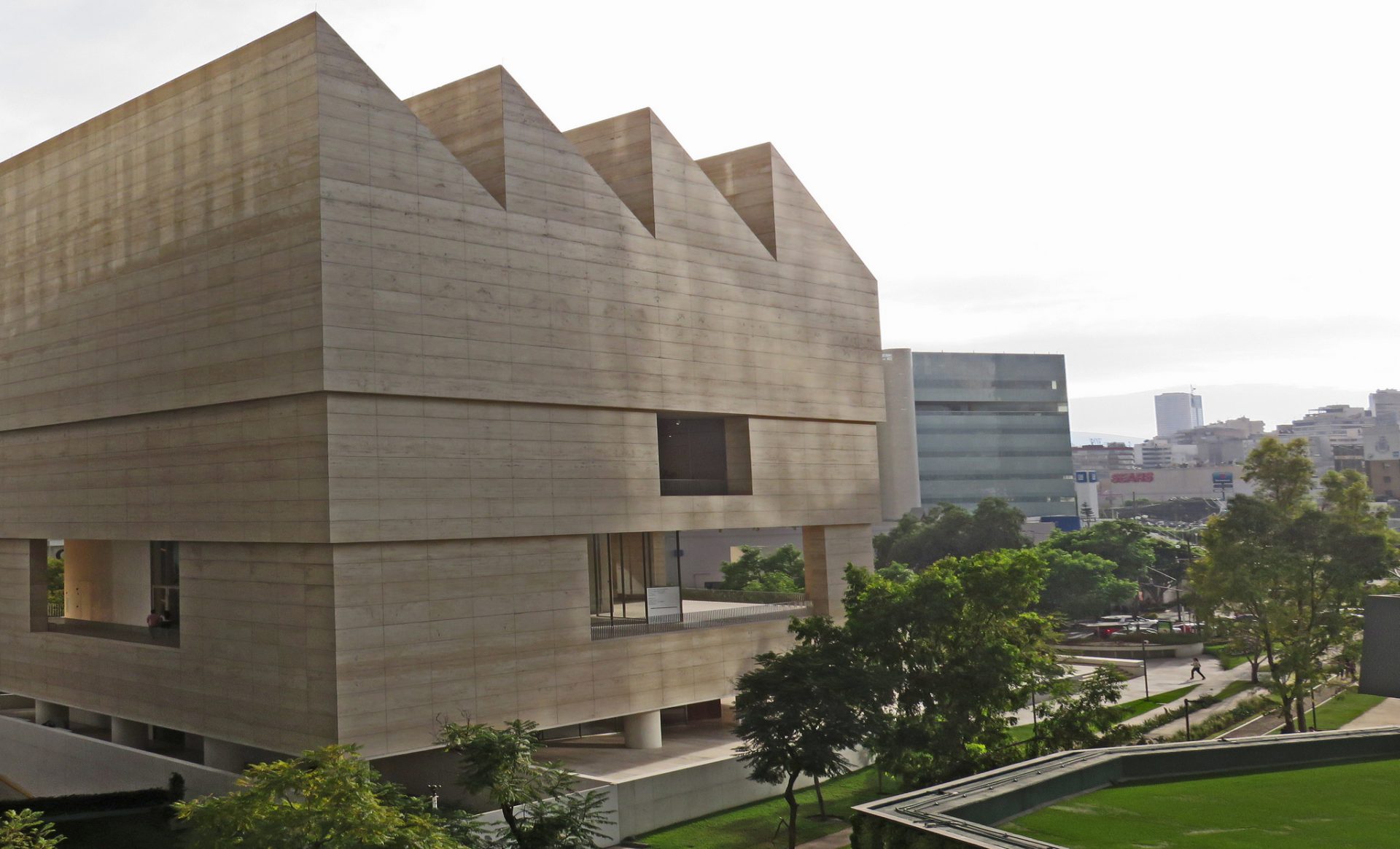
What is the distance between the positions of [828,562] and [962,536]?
165 feet

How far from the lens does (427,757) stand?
33781mm

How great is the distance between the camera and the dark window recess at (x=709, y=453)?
4016cm

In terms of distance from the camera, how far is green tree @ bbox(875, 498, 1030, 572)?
88750 millimetres

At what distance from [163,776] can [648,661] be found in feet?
51.5

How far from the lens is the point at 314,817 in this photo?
20.8 metres

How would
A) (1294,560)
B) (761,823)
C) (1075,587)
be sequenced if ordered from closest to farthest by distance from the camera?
(761,823) < (1294,560) < (1075,587)

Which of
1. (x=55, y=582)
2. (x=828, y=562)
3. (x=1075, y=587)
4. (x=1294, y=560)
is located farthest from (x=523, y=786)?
(x=1075, y=587)

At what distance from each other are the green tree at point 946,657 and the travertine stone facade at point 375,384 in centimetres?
583

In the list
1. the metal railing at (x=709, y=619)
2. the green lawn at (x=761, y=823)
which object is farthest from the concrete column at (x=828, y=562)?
the green lawn at (x=761, y=823)

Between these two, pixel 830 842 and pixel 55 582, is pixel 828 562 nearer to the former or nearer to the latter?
pixel 830 842

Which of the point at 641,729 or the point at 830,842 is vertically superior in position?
the point at 641,729

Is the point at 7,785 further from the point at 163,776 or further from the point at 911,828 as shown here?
the point at 911,828

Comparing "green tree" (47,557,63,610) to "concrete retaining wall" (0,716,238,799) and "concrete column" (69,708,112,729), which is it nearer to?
"concrete retaining wall" (0,716,238,799)

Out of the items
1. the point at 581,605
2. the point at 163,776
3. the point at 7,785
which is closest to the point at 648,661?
the point at 581,605
